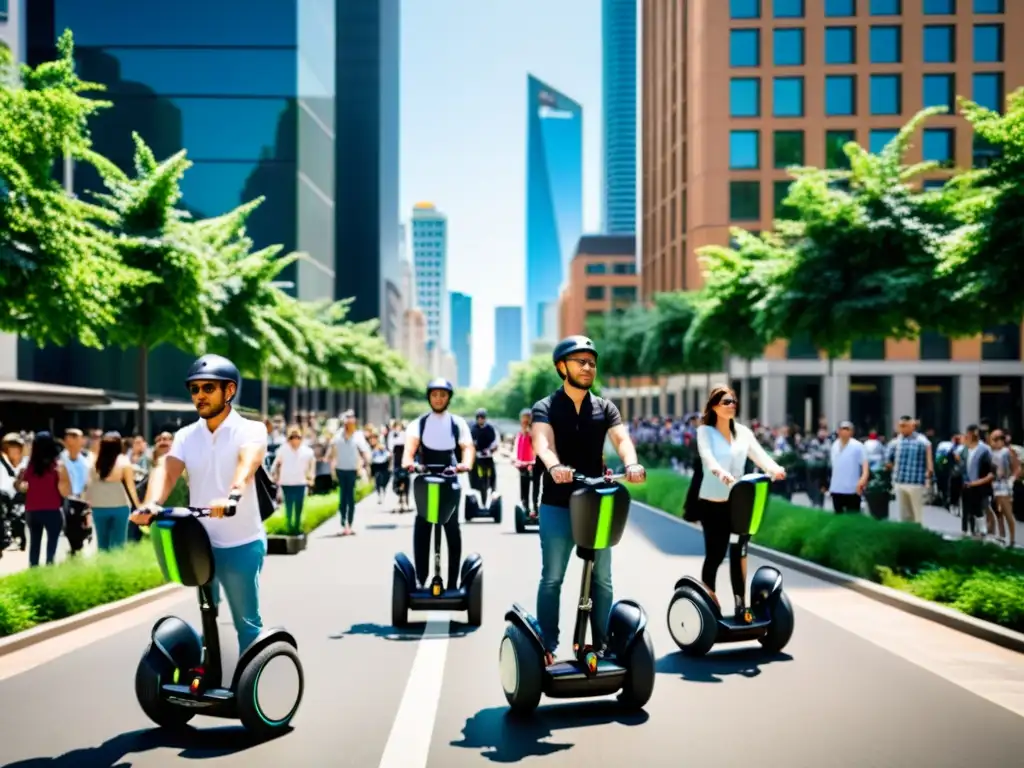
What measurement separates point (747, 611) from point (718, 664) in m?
0.47

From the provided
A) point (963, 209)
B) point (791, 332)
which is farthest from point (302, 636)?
point (791, 332)

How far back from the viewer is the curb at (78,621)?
28.1 feet

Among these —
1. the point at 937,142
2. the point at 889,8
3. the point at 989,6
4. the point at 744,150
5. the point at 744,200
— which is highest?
the point at 889,8

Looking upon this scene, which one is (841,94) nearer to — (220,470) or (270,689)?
(220,470)

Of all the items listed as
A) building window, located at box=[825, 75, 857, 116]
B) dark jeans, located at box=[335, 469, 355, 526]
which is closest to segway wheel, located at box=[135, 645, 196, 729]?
dark jeans, located at box=[335, 469, 355, 526]

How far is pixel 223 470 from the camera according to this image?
5.77m

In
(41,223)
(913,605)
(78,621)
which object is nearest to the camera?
(78,621)

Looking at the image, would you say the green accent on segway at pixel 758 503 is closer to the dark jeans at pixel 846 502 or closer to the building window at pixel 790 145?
the dark jeans at pixel 846 502

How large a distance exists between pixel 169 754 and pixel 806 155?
198 feet

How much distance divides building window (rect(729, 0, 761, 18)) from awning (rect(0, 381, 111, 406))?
41.1 m

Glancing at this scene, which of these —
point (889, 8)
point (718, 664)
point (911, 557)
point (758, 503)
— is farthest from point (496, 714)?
point (889, 8)

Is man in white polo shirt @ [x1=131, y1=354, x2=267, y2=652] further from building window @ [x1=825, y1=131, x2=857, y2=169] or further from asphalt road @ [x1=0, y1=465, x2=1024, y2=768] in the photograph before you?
building window @ [x1=825, y1=131, x2=857, y2=169]

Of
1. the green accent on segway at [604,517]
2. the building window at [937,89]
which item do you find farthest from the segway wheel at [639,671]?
the building window at [937,89]

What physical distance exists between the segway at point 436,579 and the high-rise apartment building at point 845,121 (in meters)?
48.5
